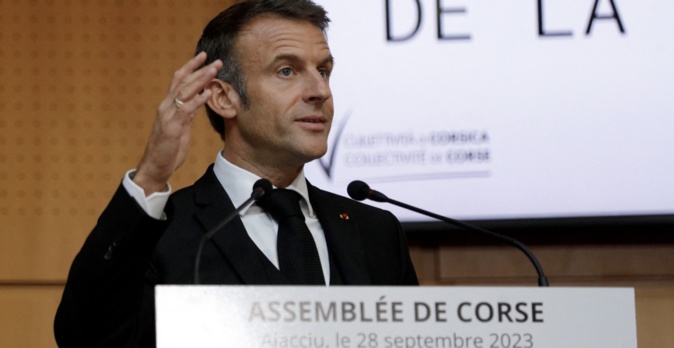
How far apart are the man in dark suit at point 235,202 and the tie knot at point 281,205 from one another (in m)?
0.03

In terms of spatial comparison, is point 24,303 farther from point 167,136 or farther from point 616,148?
point 616,148

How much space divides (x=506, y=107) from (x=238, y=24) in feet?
4.17

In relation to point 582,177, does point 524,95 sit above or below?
above

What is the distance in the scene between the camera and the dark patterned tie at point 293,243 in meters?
2.46

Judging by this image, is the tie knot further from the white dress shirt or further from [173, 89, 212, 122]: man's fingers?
[173, 89, 212, 122]: man's fingers

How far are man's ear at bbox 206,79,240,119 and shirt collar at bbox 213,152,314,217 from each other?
12cm

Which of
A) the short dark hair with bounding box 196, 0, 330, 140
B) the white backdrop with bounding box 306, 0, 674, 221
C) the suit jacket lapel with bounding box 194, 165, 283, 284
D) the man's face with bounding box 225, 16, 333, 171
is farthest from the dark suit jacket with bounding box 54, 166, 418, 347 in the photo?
the white backdrop with bounding box 306, 0, 674, 221

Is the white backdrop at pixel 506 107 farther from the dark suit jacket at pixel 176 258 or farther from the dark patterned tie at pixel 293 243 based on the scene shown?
the dark patterned tie at pixel 293 243

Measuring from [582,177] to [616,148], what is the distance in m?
0.16

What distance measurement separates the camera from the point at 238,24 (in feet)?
9.10

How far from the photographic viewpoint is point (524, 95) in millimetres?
3697

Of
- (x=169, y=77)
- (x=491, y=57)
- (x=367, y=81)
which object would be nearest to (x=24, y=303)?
(x=169, y=77)

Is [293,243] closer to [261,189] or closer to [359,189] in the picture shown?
[359,189]

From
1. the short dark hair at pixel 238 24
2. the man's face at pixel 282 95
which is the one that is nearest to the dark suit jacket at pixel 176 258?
the man's face at pixel 282 95
